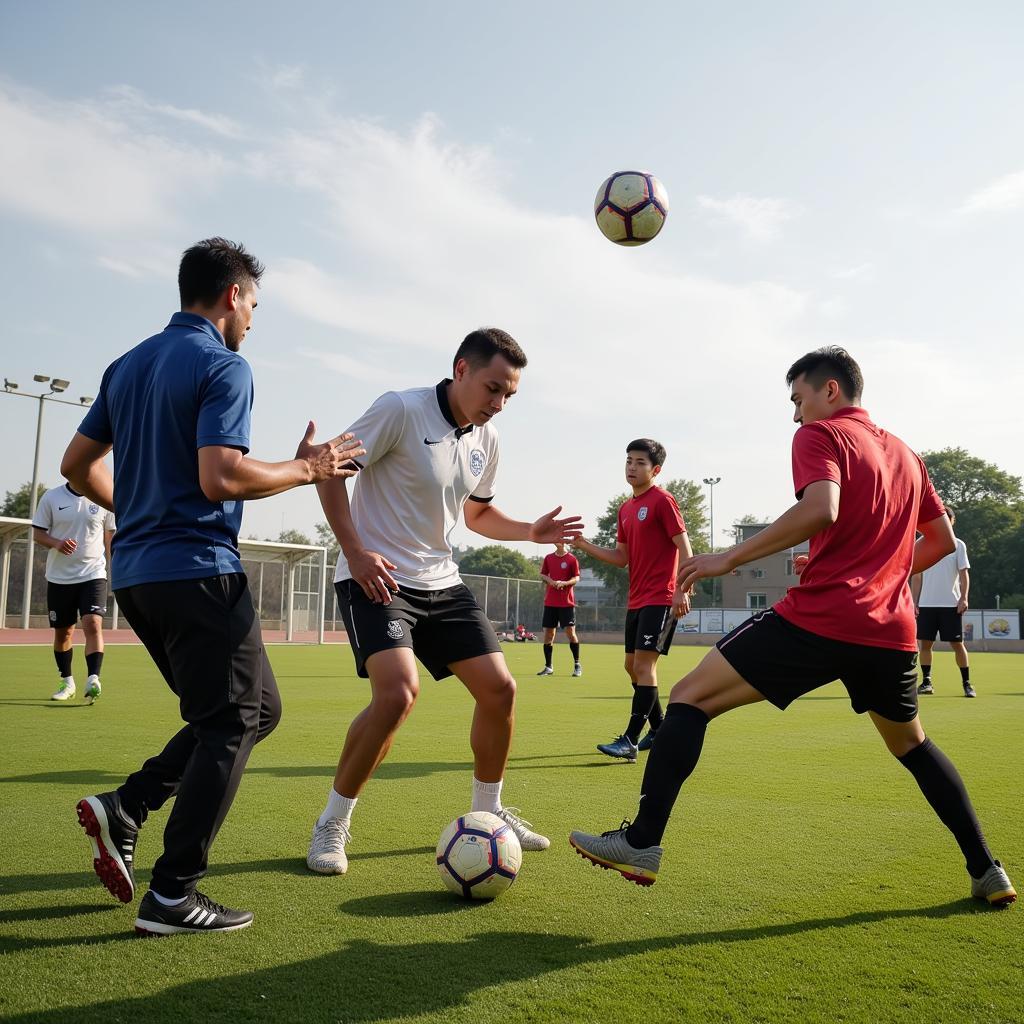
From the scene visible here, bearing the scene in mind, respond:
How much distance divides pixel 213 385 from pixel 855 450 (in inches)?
92.5

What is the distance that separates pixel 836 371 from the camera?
3764 millimetres

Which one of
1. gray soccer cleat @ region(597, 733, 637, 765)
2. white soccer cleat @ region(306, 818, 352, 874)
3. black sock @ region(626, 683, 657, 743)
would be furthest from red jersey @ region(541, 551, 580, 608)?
white soccer cleat @ region(306, 818, 352, 874)

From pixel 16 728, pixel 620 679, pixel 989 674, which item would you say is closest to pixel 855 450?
pixel 16 728

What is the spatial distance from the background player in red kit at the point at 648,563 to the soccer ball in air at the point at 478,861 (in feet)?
12.6

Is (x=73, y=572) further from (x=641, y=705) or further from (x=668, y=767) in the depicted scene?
(x=668, y=767)

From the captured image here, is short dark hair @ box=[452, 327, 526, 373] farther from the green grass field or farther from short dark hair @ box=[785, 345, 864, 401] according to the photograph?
the green grass field

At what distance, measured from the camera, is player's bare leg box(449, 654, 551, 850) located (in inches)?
167

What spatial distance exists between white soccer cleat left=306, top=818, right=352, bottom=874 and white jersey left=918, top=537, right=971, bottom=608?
1135cm

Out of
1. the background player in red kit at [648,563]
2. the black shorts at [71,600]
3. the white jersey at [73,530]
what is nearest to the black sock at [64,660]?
the black shorts at [71,600]

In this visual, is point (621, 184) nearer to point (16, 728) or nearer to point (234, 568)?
point (234, 568)

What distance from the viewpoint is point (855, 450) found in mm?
3471

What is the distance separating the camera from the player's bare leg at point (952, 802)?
3.45m

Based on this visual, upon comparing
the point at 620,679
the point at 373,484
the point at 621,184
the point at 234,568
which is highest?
the point at 621,184

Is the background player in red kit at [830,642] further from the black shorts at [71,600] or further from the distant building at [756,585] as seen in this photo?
the distant building at [756,585]
